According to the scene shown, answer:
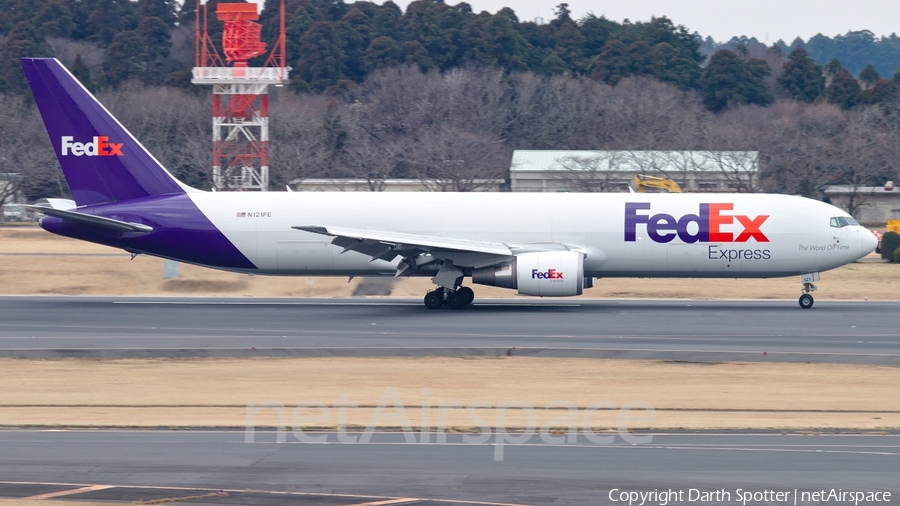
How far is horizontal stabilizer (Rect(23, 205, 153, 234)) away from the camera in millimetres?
30969

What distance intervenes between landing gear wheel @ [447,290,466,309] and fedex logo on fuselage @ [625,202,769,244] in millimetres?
5370

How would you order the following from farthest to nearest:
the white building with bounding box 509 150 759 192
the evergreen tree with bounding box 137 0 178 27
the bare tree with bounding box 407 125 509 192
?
1. the evergreen tree with bounding box 137 0 178 27
2. the bare tree with bounding box 407 125 509 192
3. the white building with bounding box 509 150 759 192

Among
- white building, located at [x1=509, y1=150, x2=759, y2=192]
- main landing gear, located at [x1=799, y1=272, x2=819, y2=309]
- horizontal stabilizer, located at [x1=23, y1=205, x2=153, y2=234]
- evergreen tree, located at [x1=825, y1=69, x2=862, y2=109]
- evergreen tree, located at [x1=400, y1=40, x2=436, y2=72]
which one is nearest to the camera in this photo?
horizontal stabilizer, located at [x1=23, y1=205, x2=153, y2=234]

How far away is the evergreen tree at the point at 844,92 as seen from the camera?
106 m

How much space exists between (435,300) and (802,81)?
338 ft

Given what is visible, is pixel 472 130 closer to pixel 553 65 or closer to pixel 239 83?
pixel 239 83

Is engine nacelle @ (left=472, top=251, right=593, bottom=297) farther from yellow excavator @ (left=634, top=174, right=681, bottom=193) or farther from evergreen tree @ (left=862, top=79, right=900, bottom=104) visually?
evergreen tree @ (left=862, top=79, right=900, bottom=104)

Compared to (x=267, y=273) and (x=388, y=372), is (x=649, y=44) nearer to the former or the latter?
(x=267, y=273)

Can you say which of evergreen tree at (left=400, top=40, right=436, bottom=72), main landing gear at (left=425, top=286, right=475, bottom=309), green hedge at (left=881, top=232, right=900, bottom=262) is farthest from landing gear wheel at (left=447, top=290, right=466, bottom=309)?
evergreen tree at (left=400, top=40, right=436, bottom=72)

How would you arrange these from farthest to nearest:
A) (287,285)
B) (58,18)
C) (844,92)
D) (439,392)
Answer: (58,18), (844,92), (287,285), (439,392)

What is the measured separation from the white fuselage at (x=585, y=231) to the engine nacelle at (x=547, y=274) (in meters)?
1.29

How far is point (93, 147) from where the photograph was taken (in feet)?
108

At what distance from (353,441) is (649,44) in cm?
11192

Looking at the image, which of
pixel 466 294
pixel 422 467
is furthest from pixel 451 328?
pixel 422 467
